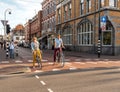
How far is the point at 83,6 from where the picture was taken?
39.0m

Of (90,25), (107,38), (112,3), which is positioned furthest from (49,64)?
(90,25)

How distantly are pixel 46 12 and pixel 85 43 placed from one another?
31.4 meters

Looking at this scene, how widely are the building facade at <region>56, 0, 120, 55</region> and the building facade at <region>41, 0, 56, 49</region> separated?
723cm

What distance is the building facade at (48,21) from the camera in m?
58.8

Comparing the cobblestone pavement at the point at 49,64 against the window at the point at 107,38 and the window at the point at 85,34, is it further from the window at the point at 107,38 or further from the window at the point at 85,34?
the window at the point at 85,34

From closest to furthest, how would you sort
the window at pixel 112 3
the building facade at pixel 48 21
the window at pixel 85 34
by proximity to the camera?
the window at pixel 112 3, the window at pixel 85 34, the building facade at pixel 48 21

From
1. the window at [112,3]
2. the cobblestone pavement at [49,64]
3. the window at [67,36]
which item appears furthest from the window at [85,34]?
the cobblestone pavement at [49,64]

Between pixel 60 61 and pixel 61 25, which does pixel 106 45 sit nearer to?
pixel 60 61

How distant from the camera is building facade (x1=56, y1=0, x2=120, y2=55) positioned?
31.7 metres

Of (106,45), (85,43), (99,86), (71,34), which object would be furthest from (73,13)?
(99,86)

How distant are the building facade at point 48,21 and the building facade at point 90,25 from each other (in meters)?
7.23

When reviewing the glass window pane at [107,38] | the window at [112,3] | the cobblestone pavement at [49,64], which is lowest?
the cobblestone pavement at [49,64]

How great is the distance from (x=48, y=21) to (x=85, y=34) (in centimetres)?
2725

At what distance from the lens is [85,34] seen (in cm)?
3847
